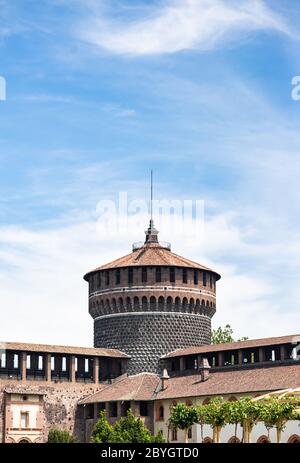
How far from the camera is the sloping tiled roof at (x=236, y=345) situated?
68500 mm

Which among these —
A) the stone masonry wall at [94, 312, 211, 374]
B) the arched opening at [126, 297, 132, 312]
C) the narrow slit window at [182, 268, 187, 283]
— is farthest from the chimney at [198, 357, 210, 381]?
the arched opening at [126, 297, 132, 312]

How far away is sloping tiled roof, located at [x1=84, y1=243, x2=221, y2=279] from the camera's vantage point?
263ft

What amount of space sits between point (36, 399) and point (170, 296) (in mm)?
13698

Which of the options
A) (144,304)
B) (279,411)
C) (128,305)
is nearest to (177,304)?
(144,304)

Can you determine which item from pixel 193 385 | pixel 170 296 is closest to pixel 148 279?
pixel 170 296

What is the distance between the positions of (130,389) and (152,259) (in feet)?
38.0

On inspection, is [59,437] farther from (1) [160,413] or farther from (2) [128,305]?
(2) [128,305]

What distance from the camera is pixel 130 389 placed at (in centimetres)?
7412

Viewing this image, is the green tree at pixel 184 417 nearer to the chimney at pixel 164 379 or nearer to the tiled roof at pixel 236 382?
the tiled roof at pixel 236 382

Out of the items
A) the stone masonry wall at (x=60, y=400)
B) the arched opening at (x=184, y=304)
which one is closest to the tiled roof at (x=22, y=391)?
the stone masonry wall at (x=60, y=400)

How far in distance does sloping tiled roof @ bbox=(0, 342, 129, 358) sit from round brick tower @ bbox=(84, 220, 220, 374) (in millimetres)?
1640

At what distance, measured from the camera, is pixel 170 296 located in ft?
261

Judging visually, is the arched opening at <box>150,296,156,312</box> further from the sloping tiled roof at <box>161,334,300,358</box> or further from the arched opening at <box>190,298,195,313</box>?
the sloping tiled roof at <box>161,334,300,358</box>
